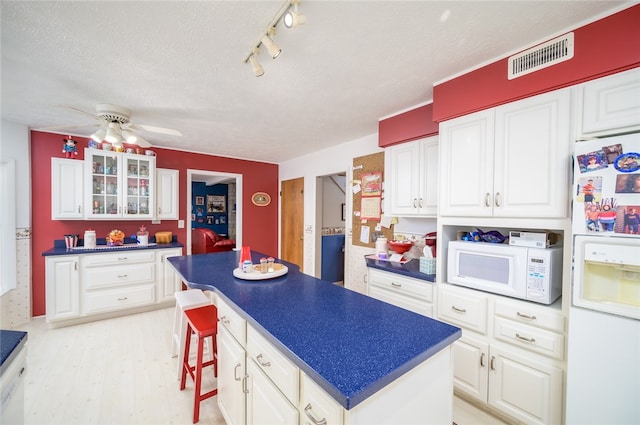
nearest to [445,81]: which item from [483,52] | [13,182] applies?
[483,52]

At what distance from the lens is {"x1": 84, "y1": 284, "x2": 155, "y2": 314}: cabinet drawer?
10.5ft

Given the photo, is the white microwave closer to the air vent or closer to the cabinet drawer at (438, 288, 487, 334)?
the cabinet drawer at (438, 288, 487, 334)

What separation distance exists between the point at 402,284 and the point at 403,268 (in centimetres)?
16

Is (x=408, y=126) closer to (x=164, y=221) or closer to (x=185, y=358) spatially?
(x=185, y=358)

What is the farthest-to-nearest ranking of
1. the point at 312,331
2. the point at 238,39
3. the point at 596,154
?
the point at 238,39
the point at 596,154
the point at 312,331

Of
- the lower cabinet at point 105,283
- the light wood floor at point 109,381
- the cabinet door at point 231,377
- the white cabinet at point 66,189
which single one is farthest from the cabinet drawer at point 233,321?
the white cabinet at point 66,189

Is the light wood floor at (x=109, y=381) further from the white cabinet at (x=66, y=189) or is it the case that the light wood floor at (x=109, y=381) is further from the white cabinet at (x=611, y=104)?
the white cabinet at (x=611, y=104)

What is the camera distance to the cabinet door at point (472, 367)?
1.74 m

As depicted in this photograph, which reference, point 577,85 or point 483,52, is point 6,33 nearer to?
point 483,52

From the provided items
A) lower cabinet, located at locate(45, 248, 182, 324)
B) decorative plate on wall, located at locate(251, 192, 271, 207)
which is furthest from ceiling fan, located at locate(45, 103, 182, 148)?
decorative plate on wall, located at locate(251, 192, 271, 207)

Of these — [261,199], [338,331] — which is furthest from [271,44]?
[261,199]

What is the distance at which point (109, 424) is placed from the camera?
170cm

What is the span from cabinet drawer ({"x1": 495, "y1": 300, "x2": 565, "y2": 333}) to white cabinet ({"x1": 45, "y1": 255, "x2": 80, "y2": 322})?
4349 mm

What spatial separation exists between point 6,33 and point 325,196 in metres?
3.96
